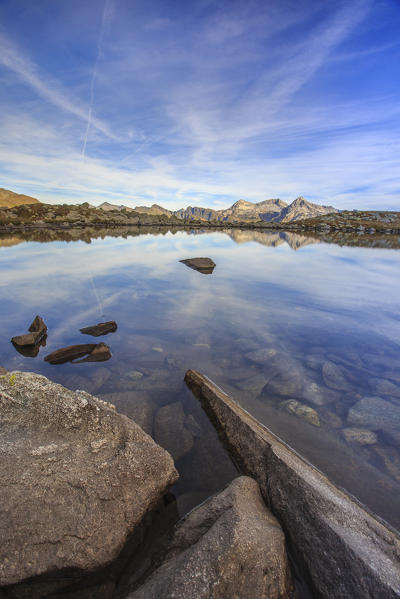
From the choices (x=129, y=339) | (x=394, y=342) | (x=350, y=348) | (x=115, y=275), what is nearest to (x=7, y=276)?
(x=115, y=275)

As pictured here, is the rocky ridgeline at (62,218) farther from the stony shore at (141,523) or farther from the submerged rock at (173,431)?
the stony shore at (141,523)

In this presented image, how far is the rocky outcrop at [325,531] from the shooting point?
2.92 meters

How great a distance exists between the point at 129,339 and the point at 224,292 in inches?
404

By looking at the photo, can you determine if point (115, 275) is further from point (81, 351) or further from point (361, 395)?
point (361, 395)

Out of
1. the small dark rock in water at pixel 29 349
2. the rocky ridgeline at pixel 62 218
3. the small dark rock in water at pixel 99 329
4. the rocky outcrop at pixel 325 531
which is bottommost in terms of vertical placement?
the small dark rock in water at pixel 29 349

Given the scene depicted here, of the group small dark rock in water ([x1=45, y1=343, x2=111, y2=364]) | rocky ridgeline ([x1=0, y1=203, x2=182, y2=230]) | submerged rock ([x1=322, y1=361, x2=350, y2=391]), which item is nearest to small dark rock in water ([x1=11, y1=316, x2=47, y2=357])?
small dark rock in water ([x1=45, y1=343, x2=111, y2=364])

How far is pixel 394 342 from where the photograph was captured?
481 inches

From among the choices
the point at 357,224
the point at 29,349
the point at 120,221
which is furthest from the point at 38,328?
the point at 357,224

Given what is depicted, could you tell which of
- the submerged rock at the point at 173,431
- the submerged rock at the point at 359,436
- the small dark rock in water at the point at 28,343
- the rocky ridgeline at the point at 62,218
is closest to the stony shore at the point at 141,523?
the submerged rock at the point at 173,431

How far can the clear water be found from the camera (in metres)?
5.87

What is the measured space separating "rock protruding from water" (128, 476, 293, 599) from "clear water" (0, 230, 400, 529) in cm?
109

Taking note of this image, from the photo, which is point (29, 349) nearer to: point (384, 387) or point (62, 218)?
point (384, 387)

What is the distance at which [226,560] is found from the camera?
294cm

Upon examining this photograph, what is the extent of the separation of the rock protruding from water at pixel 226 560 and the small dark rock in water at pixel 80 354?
7241 mm
